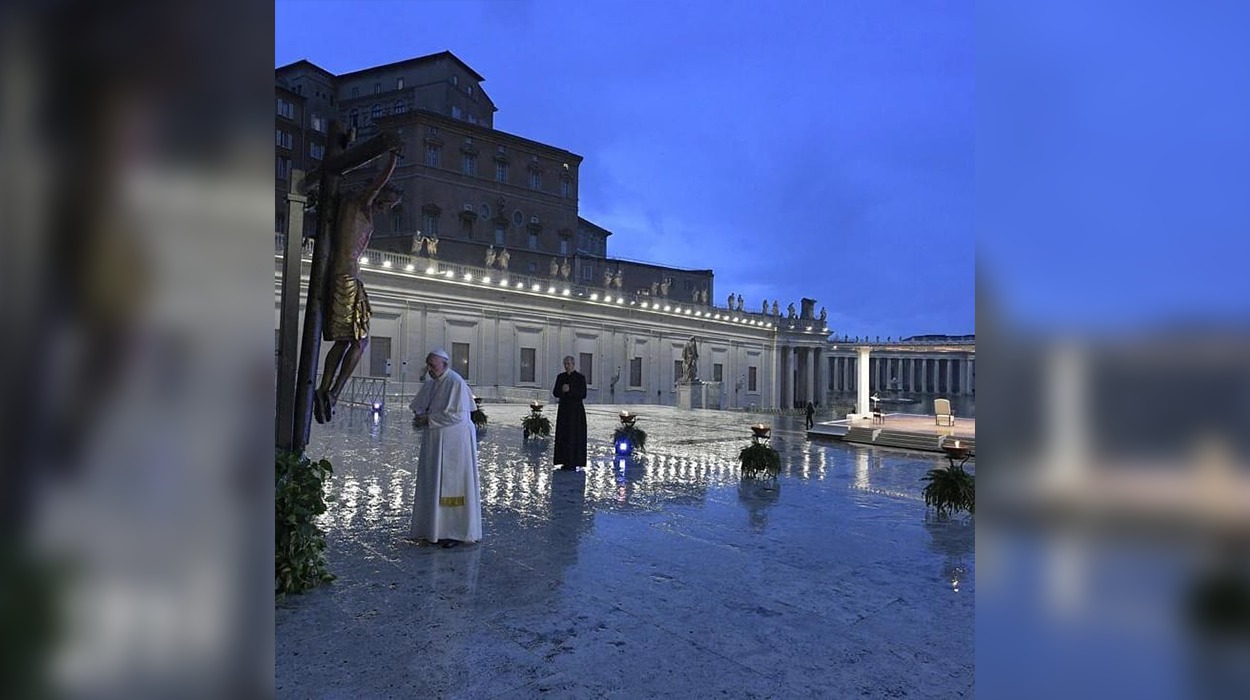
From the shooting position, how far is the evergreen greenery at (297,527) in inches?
180

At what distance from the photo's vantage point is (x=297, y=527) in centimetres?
470

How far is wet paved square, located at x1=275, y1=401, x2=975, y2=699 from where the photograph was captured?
3.55m

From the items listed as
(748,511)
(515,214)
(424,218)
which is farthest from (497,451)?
(515,214)

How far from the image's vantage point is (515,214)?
5106 cm

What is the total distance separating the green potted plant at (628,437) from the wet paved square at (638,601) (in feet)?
13.6

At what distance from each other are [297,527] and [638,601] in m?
2.51

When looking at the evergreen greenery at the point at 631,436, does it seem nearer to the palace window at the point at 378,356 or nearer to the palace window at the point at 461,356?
the palace window at the point at 378,356

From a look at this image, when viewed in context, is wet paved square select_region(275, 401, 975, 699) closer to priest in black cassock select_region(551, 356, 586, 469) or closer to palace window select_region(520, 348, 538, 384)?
priest in black cassock select_region(551, 356, 586, 469)

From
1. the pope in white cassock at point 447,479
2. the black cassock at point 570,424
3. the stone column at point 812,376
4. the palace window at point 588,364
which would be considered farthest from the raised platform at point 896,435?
→ the stone column at point 812,376

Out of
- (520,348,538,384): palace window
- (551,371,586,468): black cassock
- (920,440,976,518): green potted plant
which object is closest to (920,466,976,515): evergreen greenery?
(920,440,976,518): green potted plant

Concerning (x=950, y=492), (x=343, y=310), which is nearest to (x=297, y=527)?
(x=343, y=310)

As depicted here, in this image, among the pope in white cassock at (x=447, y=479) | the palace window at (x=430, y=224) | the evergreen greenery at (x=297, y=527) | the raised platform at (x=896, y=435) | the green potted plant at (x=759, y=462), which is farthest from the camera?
the palace window at (x=430, y=224)

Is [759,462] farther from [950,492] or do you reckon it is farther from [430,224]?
[430,224]
